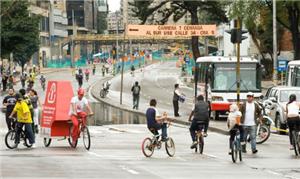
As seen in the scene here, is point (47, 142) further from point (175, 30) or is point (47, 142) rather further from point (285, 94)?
point (175, 30)

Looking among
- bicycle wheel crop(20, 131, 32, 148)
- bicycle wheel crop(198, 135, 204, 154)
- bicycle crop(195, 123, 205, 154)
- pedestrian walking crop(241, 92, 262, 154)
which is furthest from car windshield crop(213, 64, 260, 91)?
bicycle wheel crop(20, 131, 32, 148)

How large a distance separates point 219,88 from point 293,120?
54.3 feet

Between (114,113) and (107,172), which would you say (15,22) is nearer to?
(114,113)

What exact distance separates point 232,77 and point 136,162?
20.3 metres

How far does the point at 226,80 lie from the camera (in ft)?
129

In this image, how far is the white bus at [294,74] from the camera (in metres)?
39.0

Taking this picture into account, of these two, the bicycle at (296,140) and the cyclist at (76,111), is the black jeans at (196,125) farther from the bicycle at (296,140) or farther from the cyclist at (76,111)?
the cyclist at (76,111)

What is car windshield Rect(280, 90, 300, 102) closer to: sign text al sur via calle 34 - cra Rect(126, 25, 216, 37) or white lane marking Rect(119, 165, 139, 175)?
white lane marking Rect(119, 165, 139, 175)

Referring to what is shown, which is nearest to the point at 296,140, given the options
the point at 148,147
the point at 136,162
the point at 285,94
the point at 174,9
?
the point at 148,147

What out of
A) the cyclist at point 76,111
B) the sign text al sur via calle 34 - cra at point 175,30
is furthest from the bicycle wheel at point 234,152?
the sign text al sur via calle 34 - cra at point 175,30

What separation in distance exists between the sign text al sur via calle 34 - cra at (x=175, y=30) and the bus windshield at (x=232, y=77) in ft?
35.2

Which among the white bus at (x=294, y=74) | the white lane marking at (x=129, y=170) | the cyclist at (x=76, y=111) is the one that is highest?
the white bus at (x=294, y=74)

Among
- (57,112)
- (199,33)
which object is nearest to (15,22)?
(199,33)

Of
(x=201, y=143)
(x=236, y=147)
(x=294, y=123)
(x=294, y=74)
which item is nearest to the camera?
(x=236, y=147)
